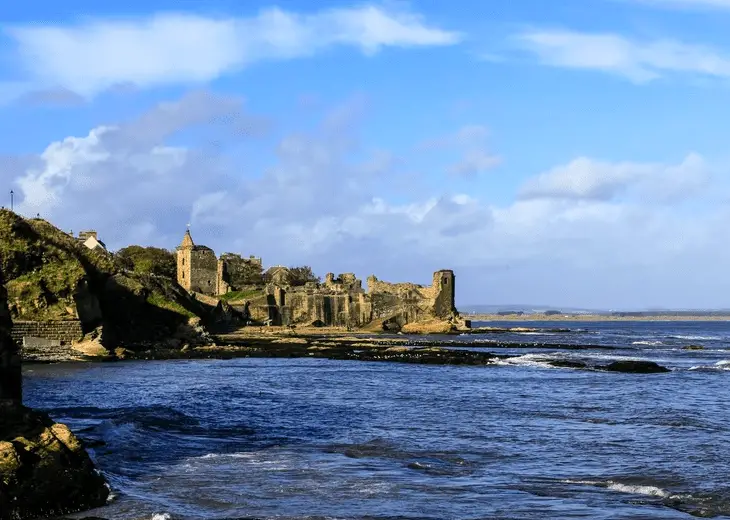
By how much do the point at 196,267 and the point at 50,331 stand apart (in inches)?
2569

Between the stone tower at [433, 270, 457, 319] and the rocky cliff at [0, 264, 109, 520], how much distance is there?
99.9 meters

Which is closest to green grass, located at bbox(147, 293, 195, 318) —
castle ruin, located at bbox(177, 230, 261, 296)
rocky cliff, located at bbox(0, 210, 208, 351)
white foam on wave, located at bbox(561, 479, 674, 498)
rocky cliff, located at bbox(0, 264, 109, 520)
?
rocky cliff, located at bbox(0, 210, 208, 351)

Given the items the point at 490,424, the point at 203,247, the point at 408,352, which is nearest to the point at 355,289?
the point at 203,247

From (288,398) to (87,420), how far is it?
924 centimetres

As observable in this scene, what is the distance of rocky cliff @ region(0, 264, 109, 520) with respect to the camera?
13656mm

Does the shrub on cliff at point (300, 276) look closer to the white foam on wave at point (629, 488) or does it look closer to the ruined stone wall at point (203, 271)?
the ruined stone wall at point (203, 271)

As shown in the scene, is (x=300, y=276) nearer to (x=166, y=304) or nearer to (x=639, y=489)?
(x=166, y=304)

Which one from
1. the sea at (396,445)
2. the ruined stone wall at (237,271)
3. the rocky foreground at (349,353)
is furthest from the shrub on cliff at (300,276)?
the sea at (396,445)

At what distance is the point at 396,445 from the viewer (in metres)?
22.0

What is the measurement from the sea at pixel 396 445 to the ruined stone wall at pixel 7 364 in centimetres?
256

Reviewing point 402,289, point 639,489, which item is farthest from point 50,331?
point 402,289

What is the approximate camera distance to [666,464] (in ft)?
64.8

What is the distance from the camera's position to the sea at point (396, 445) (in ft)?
51.1

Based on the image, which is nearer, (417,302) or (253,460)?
(253,460)
